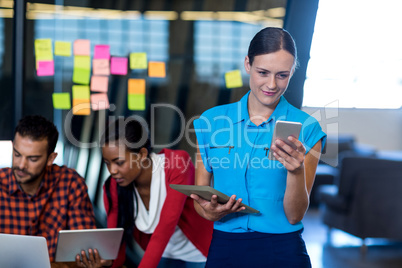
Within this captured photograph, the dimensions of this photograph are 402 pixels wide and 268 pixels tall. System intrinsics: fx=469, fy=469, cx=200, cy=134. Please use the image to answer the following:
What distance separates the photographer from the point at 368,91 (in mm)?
6066

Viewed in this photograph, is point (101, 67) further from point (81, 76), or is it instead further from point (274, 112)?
point (274, 112)

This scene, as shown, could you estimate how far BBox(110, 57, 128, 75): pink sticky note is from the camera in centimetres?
294

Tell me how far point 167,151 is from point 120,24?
3.95ft

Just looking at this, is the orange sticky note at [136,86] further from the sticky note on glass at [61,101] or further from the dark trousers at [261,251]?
the dark trousers at [261,251]

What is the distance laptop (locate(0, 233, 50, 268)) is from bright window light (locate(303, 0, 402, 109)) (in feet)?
4.74

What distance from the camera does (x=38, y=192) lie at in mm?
1956

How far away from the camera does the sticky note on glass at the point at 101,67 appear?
2.92 meters

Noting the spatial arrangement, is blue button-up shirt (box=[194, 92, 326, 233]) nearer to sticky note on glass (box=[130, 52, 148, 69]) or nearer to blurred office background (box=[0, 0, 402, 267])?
blurred office background (box=[0, 0, 402, 267])

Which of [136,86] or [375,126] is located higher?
[136,86]

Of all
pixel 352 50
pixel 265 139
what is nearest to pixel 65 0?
pixel 265 139

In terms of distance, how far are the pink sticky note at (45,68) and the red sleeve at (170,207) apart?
1128 millimetres

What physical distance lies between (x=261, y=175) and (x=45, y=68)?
182 cm

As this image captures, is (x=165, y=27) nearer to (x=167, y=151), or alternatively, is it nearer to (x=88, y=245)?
(x=167, y=151)

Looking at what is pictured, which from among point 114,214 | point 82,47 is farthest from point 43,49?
point 114,214
